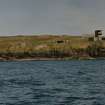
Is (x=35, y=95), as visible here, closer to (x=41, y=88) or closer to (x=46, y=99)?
(x=46, y=99)

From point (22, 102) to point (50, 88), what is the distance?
12.9 meters

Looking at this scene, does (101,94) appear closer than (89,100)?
No

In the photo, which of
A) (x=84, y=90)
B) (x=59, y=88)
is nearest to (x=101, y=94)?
(x=84, y=90)

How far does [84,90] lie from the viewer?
53938mm

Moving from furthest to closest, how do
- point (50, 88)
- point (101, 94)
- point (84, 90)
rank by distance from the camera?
point (50, 88) < point (84, 90) < point (101, 94)

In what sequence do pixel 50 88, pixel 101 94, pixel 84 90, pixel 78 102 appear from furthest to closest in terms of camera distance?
pixel 50 88
pixel 84 90
pixel 101 94
pixel 78 102

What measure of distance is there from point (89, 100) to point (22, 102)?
6.66 m

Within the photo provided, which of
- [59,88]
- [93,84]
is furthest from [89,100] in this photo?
[93,84]

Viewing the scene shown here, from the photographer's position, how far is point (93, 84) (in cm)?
6112

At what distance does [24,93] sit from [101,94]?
8.74 meters

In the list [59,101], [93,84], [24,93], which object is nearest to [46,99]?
[59,101]

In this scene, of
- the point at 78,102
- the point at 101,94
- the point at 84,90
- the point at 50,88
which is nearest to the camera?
the point at 78,102

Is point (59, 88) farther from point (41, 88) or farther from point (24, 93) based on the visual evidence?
point (24, 93)

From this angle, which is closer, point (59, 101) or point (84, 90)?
point (59, 101)
